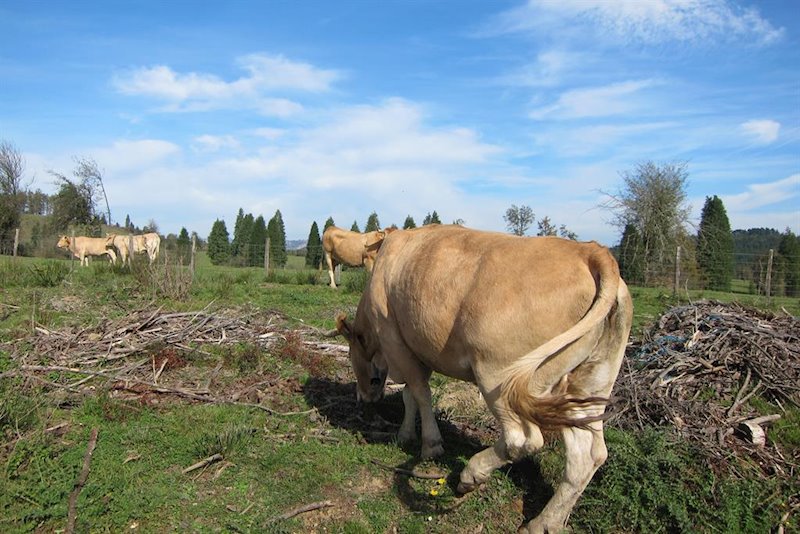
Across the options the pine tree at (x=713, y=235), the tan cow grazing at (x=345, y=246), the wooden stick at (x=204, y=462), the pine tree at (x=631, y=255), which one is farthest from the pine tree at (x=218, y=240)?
the wooden stick at (x=204, y=462)

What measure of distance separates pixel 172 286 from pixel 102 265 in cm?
754

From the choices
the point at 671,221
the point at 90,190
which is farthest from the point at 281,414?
the point at 671,221

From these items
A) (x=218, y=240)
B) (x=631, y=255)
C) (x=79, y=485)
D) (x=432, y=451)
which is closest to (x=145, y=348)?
(x=79, y=485)

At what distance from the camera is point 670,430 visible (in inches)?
239

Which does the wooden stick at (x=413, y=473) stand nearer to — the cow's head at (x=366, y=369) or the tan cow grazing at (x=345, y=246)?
the cow's head at (x=366, y=369)

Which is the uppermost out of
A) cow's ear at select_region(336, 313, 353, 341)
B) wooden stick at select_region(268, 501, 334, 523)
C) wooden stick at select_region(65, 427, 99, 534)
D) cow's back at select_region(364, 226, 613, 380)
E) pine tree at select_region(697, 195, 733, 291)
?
pine tree at select_region(697, 195, 733, 291)

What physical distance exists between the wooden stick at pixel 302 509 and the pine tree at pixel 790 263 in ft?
80.1

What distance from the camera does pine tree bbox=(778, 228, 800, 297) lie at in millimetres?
24547

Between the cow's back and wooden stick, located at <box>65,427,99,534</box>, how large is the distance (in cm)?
285

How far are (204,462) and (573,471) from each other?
3157mm

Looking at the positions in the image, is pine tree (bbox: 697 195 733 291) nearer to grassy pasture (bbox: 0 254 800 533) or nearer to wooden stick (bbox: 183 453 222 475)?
grassy pasture (bbox: 0 254 800 533)

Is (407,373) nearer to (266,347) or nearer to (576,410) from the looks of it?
(576,410)

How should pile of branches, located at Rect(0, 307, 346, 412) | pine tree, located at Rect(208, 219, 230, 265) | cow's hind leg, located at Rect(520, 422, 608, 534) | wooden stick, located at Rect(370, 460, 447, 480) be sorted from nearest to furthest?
1. cow's hind leg, located at Rect(520, 422, 608, 534)
2. wooden stick, located at Rect(370, 460, 447, 480)
3. pile of branches, located at Rect(0, 307, 346, 412)
4. pine tree, located at Rect(208, 219, 230, 265)

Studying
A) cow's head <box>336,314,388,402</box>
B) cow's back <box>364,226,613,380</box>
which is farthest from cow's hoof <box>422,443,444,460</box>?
cow's head <box>336,314,388,402</box>
